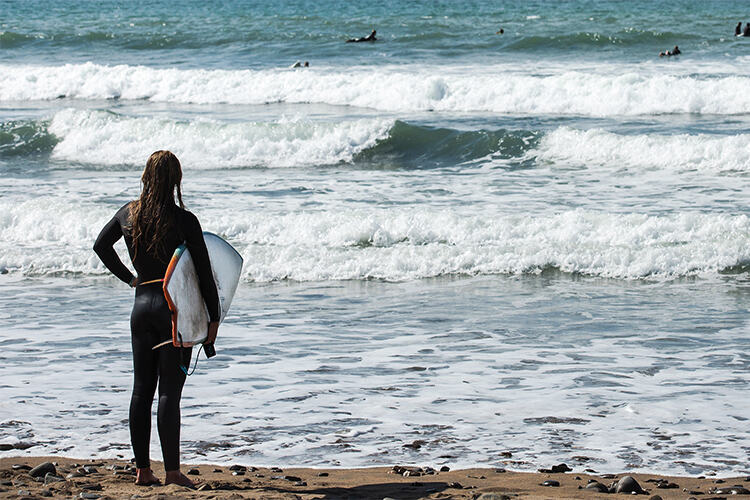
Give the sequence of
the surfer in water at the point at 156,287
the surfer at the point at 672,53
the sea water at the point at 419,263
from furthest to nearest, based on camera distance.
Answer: the surfer at the point at 672,53 < the sea water at the point at 419,263 < the surfer in water at the point at 156,287

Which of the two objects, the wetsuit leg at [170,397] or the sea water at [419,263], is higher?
the wetsuit leg at [170,397]

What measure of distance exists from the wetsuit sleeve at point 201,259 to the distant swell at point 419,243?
216 inches

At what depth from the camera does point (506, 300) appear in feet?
29.4

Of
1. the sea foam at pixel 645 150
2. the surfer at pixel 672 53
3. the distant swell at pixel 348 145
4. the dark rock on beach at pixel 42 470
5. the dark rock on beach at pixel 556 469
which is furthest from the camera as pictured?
the surfer at pixel 672 53

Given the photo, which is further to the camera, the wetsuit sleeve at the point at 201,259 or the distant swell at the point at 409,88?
the distant swell at the point at 409,88

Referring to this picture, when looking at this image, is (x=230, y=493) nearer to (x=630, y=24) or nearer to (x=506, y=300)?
(x=506, y=300)

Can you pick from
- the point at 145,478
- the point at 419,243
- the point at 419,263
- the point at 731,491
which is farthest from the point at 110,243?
the point at 419,243

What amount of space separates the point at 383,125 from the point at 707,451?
13.8 m

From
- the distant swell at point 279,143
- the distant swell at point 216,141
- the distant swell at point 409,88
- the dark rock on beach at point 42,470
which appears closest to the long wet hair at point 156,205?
the dark rock on beach at point 42,470

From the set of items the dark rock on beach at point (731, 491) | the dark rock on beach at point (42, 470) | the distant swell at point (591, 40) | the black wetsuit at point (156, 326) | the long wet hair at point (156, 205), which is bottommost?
the dark rock on beach at point (731, 491)

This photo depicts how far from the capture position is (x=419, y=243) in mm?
11203

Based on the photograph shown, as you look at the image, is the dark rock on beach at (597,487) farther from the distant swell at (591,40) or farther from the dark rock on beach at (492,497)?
the distant swell at (591,40)

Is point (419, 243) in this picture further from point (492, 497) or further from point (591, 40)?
point (591, 40)

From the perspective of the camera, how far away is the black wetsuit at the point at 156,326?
14.8 ft
